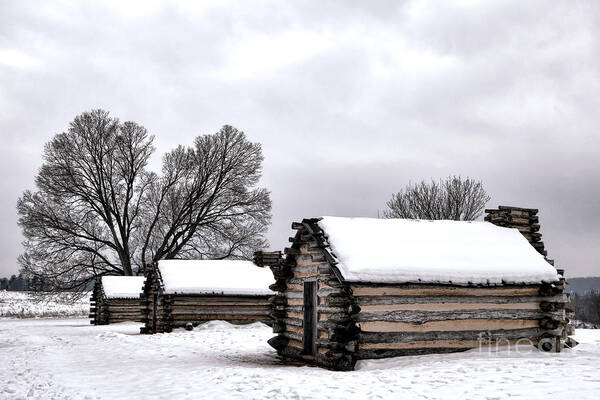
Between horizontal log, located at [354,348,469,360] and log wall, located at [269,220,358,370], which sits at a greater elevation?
log wall, located at [269,220,358,370]

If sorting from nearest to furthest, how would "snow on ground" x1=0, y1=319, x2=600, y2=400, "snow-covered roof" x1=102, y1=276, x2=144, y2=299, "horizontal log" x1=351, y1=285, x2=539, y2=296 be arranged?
"snow on ground" x1=0, y1=319, x2=600, y2=400 → "horizontal log" x1=351, y1=285, x2=539, y2=296 → "snow-covered roof" x1=102, y1=276, x2=144, y2=299

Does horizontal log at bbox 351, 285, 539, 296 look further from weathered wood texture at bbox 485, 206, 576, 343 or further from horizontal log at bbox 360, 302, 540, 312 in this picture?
weathered wood texture at bbox 485, 206, 576, 343

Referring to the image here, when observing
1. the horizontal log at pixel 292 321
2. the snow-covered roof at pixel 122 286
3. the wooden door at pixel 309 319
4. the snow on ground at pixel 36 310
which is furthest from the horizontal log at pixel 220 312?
the snow on ground at pixel 36 310

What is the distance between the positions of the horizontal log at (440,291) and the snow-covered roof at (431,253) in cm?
25

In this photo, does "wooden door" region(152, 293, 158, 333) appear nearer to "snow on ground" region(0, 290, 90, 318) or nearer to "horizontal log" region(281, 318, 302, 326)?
"horizontal log" region(281, 318, 302, 326)

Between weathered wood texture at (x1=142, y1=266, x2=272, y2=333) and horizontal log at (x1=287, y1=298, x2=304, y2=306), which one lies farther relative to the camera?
weathered wood texture at (x1=142, y1=266, x2=272, y2=333)

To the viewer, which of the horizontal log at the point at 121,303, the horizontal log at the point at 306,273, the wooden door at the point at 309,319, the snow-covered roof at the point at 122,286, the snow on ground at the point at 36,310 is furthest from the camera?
the snow on ground at the point at 36,310

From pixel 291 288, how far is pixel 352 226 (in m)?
2.43

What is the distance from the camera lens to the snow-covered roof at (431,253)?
1315 cm

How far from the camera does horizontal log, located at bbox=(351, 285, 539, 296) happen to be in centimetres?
1295

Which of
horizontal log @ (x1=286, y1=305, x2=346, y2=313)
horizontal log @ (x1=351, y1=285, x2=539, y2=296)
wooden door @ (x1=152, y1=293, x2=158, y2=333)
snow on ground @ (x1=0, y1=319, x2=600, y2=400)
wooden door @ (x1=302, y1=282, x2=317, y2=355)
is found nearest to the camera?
snow on ground @ (x1=0, y1=319, x2=600, y2=400)

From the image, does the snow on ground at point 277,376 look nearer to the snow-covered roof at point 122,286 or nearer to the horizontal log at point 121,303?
the snow-covered roof at point 122,286

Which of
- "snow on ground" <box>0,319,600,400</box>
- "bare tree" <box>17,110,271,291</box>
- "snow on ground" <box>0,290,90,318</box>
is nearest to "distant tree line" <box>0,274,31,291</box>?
"snow on ground" <box>0,290,90,318</box>

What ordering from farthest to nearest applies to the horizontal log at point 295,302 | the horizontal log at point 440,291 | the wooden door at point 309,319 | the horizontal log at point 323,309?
the horizontal log at point 295,302
the wooden door at point 309,319
the horizontal log at point 440,291
the horizontal log at point 323,309
